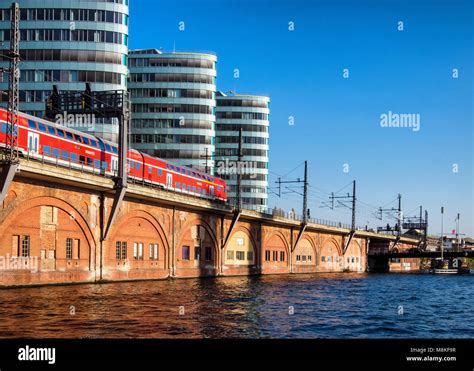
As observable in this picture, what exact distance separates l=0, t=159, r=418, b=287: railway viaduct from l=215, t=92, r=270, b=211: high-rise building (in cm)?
5592

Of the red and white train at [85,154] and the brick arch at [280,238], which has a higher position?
the red and white train at [85,154]

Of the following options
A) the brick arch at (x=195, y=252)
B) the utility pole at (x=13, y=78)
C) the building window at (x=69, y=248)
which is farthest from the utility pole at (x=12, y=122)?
the brick arch at (x=195, y=252)

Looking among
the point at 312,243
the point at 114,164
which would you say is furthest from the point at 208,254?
the point at 312,243

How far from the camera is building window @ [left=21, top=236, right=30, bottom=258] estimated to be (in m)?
52.1

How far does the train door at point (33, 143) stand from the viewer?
52.5 metres

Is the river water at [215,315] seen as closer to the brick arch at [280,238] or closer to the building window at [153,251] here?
the building window at [153,251]

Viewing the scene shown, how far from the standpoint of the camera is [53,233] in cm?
5562

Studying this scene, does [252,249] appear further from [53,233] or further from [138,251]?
[53,233]

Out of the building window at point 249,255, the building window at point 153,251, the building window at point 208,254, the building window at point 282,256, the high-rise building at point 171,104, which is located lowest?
the building window at point 282,256

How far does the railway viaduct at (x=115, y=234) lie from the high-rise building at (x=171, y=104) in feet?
109

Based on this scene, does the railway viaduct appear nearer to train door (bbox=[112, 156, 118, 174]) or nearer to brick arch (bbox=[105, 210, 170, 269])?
brick arch (bbox=[105, 210, 170, 269])

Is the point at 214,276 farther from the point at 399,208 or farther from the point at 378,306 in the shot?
the point at 399,208
